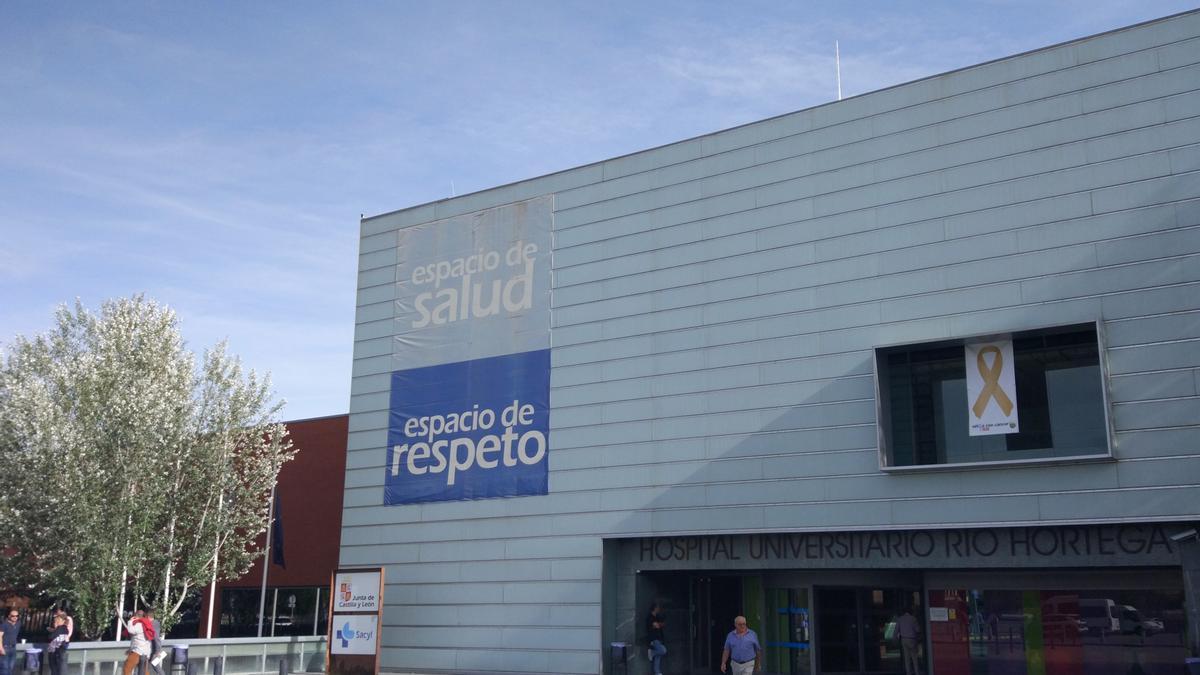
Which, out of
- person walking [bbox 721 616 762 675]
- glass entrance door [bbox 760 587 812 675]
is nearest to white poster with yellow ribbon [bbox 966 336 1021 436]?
glass entrance door [bbox 760 587 812 675]

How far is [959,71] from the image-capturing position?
2233cm

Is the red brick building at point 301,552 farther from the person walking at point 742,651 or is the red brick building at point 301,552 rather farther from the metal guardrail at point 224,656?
the person walking at point 742,651

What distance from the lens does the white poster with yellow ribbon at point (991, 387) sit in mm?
20594

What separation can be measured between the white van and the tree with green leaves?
23247 mm

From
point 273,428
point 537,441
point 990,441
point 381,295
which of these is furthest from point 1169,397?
point 273,428

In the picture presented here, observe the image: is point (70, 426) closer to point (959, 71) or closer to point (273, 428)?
point (273, 428)

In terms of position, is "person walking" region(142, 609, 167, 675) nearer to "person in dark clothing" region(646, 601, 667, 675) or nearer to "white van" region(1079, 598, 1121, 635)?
"person in dark clothing" region(646, 601, 667, 675)

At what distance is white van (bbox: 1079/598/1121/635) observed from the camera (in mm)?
19703

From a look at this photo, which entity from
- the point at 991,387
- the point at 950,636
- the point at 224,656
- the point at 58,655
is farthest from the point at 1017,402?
the point at 58,655

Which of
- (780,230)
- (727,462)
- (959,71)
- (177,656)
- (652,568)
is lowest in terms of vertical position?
(177,656)

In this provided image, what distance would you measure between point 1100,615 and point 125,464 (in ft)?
81.5

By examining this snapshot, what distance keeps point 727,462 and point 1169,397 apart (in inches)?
345

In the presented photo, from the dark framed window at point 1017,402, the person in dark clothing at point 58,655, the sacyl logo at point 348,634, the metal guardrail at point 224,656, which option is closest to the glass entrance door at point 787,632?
the dark framed window at point 1017,402

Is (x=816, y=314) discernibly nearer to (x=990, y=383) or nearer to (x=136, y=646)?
(x=990, y=383)
